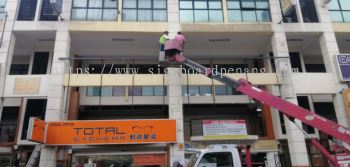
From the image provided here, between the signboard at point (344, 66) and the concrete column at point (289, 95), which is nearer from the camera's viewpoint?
the concrete column at point (289, 95)

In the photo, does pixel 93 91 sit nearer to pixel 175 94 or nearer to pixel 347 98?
pixel 175 94

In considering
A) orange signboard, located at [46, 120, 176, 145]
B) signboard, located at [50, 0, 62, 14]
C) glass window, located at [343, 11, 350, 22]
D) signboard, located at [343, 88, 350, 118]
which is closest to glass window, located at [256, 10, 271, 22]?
glass window, located at [343, 11, 350, 22]

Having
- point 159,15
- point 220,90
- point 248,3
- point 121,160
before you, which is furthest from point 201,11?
point 121,160

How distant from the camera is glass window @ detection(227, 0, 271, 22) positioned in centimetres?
2006

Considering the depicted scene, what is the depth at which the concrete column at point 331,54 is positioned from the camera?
720 inches

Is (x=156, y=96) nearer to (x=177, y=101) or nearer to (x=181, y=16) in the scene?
(x=177, y=101)

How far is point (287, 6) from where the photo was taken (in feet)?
61.1

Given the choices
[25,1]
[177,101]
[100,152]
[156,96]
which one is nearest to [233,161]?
[177,101]

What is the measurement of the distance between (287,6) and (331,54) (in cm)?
429

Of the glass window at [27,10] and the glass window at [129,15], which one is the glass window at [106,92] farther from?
the glass window at [27,10]

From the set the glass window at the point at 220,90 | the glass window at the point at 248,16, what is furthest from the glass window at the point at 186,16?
the glass window at the point at 220,90

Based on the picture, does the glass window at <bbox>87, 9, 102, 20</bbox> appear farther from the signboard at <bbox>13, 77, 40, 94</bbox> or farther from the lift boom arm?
the lift boom arm

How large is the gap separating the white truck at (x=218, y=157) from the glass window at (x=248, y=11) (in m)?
12.4

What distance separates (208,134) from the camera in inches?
783
